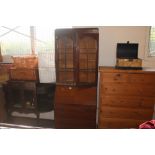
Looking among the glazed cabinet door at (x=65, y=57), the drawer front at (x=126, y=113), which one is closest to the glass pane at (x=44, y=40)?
the glazed cabinet door at (x=65, y=57)

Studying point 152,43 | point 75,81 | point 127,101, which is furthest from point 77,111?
point 152,43

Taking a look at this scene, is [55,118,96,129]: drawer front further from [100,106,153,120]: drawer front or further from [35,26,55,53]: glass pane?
[35,26,55,53]: glass pane

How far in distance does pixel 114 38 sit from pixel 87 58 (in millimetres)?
479

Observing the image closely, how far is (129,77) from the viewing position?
2.15 meters

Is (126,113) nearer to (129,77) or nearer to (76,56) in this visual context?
(129,77)

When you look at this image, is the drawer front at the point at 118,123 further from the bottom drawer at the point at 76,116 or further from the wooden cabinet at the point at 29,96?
the wooden cabinet at the point at 29,96

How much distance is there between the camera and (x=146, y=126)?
64 cm

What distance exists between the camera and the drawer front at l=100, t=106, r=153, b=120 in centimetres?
225

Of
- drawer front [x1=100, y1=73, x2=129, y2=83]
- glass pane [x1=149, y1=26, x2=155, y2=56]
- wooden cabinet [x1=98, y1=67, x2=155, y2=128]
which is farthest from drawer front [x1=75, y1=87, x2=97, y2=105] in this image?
glass pane [x1=149, y1=26, x2=155, y2=56]

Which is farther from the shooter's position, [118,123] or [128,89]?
[118,123]

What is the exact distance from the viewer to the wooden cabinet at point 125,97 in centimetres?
214
